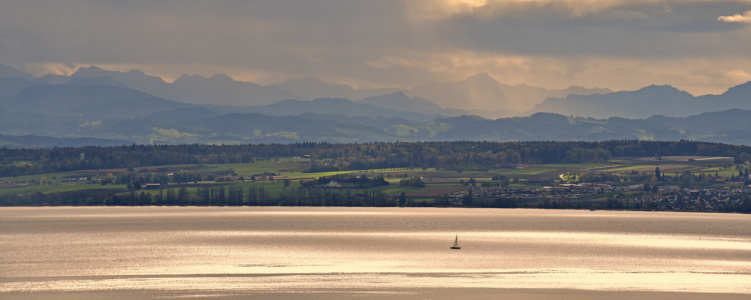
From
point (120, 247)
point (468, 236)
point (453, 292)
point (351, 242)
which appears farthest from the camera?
point (468, 236)

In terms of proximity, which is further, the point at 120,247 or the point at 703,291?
the point at 120,247

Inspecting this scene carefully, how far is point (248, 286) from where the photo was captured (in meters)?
114

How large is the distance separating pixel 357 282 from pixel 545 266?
31.8 m

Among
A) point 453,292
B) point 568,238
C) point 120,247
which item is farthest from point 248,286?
point 568,238

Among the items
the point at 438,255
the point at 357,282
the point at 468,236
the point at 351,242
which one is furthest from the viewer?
the point at 468,236

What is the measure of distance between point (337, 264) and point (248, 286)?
26104 mm

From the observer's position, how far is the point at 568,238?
193750mm

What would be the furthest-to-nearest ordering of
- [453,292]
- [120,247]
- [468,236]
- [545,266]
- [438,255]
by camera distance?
[468,236]
[120,247]
[438,255]
[545,266]
[453,292]

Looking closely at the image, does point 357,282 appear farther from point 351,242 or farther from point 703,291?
point 351,242

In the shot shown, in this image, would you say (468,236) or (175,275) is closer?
(175,275)

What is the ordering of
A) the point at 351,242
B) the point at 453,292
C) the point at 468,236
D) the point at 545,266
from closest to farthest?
the point at 453,292 → the point at 545,266 → the point at 351,242 → the point at 468,236

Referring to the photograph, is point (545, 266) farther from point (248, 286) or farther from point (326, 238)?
point (326, 238)

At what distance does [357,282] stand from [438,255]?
37.8 metres

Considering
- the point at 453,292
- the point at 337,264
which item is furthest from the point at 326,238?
the point at 453,292
